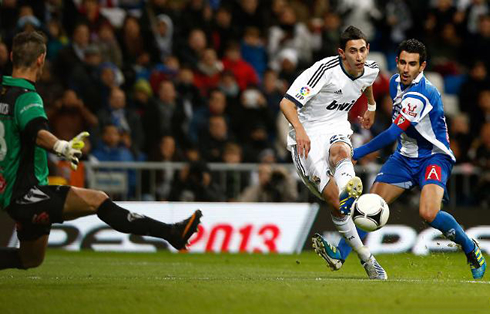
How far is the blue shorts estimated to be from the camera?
10789mm

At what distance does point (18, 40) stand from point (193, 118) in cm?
951

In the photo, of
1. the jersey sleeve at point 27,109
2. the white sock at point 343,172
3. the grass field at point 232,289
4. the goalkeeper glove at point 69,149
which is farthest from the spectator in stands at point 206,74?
the goalkeeper glove at point 69,149

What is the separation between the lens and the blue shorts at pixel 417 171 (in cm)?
1079

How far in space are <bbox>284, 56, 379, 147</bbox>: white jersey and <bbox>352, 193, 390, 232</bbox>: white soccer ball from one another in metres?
1.10

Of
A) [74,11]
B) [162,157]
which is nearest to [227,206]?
[162,157]

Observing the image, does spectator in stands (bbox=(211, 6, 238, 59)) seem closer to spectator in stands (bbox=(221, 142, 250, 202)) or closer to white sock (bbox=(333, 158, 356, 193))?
spectator in stands (bbox=(221, 142, 250, 202))

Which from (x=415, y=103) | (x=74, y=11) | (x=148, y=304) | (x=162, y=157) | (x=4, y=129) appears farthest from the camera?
(x=74, y=11)

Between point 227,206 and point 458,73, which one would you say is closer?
point 227,206

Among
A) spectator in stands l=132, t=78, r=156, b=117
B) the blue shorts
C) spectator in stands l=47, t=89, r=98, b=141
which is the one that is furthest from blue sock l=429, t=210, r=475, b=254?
spectator in stands l=132, t=78, r=156, b=117

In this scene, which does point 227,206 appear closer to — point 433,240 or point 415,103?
point 433,240

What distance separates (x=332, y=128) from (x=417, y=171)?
106 cm

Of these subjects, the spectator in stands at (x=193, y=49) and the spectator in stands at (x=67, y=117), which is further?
the spectator in stands at (x=193, y=49)

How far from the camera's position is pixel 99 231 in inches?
624

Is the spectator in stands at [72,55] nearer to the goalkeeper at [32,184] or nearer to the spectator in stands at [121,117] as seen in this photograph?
the spectator in stands at [121,117]
